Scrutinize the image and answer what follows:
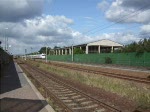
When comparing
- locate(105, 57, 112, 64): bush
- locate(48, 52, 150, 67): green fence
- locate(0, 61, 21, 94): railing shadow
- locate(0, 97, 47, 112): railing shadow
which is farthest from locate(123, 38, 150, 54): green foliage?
locate(0, 97, 47, 112): railing shadow

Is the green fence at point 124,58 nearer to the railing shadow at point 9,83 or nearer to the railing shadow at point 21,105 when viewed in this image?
the railing shadow at point 9,83

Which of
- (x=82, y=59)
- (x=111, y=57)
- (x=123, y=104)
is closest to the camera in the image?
(x=123, y=104)

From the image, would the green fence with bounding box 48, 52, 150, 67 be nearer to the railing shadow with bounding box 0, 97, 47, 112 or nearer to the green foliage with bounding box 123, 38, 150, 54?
the green foliage with bounding box 123, 38, 150, 54

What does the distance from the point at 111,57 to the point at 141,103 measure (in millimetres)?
48589

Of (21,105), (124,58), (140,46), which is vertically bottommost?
(21,105)

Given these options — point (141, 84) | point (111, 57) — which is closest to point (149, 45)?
point (111, 57)

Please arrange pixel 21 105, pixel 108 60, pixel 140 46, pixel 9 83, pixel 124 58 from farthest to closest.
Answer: pixel 108 60, pixel 124 58, pixel 140 46, pixel 9 83, pixel 21 105

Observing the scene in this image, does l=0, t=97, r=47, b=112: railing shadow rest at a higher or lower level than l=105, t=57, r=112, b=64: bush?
lower

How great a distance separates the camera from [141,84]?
70.4 ft

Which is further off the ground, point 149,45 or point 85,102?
point 149,45

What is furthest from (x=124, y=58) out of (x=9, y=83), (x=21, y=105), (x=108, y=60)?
(x=21, y=105)

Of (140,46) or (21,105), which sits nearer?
(21,105)

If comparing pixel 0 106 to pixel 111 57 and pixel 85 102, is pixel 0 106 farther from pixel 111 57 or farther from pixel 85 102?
pixel 111 57

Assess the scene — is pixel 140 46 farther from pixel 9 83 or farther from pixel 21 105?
pixel 21 105
